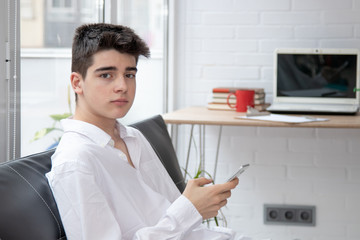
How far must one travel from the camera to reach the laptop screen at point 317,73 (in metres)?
2.66

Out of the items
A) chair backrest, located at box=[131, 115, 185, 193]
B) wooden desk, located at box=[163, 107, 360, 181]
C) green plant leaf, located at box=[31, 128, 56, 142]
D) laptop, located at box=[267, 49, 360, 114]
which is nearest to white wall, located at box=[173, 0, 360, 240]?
laptop, located at box=[267, 49, 360, 114]

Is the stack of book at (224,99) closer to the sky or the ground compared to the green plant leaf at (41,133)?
closer to the sky

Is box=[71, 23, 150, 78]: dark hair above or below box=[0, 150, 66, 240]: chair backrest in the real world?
above

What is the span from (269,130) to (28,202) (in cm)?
210

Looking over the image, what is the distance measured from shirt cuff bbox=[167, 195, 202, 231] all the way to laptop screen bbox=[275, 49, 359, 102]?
1.64m

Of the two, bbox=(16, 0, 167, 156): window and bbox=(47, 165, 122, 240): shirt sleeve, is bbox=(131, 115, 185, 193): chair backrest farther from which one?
bbox=(47, 165, 122, 240): shirt sleeve

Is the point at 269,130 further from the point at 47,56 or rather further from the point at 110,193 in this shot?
the point at 110,193

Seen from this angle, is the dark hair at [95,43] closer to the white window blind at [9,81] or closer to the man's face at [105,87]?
the man's face at [105,87]

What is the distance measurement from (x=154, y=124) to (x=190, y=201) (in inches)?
25.4

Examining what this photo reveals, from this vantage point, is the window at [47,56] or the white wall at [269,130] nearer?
the window at [47,56]

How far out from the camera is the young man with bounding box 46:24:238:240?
42.4 inches

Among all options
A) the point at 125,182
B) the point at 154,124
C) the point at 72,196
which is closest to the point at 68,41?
the point at 154,124

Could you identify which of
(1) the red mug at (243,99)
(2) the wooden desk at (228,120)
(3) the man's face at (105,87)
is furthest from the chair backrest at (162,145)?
(1) the red mug at (243,99)

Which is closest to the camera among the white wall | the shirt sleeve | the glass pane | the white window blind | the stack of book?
the shirt sleeve
